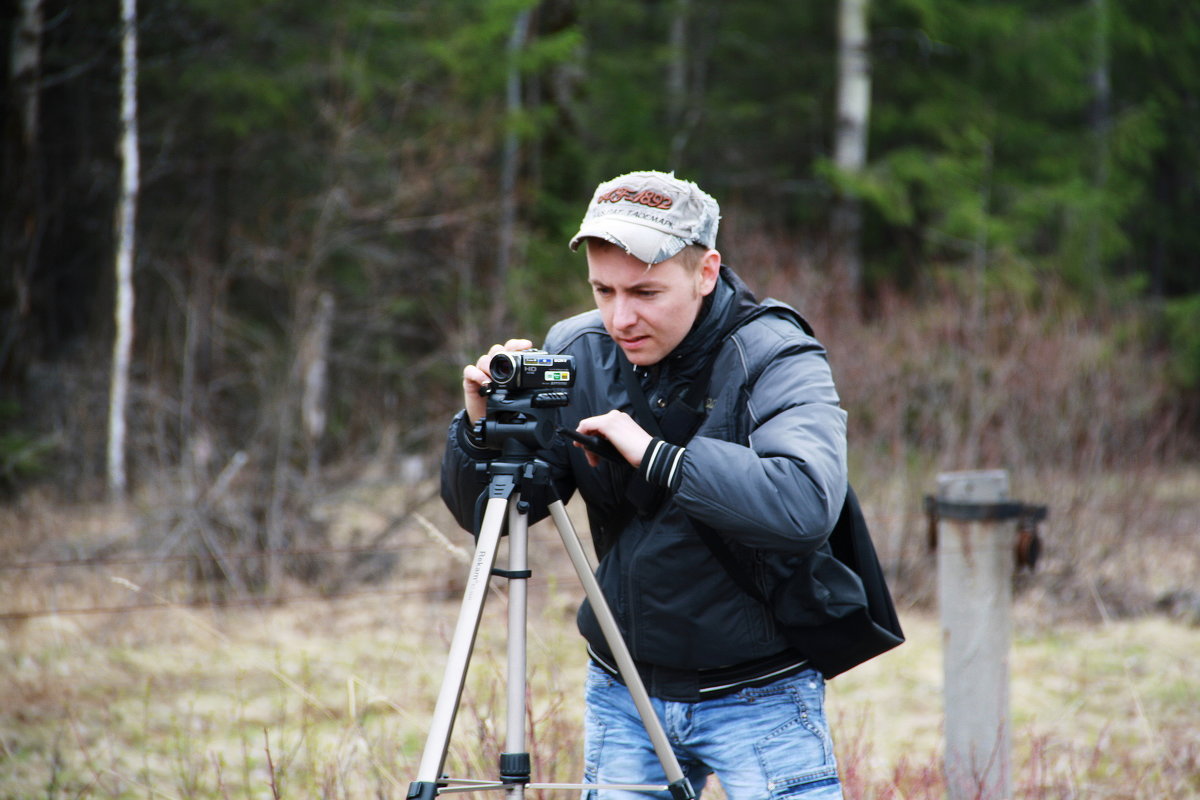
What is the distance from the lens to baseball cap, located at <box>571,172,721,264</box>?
2.04 metres

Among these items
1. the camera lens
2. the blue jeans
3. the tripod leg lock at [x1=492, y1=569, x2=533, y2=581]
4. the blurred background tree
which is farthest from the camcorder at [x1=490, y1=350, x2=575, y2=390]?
the blurred background tree

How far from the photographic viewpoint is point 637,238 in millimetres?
2033

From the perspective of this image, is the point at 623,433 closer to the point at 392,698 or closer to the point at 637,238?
the point at 637,238

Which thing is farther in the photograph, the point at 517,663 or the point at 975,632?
the point at 975,632

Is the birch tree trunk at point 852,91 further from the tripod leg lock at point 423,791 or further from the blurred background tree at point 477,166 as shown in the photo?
the tripod leg lock at point 423,791

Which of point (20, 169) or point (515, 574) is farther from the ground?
point (20, 169)

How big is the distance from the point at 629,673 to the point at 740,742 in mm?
250

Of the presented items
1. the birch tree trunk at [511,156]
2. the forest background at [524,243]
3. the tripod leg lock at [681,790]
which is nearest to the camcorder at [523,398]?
the tripod leg lock at [681,790]

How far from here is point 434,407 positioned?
8422 millimetres

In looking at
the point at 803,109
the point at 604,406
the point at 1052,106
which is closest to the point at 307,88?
the point at 803,109

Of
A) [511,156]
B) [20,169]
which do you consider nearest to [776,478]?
[20,169]

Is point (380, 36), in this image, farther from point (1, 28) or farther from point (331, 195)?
point (331, 195)

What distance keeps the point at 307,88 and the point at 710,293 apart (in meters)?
13.8

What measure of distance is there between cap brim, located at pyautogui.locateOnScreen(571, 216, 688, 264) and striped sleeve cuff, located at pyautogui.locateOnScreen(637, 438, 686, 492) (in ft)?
1.12
